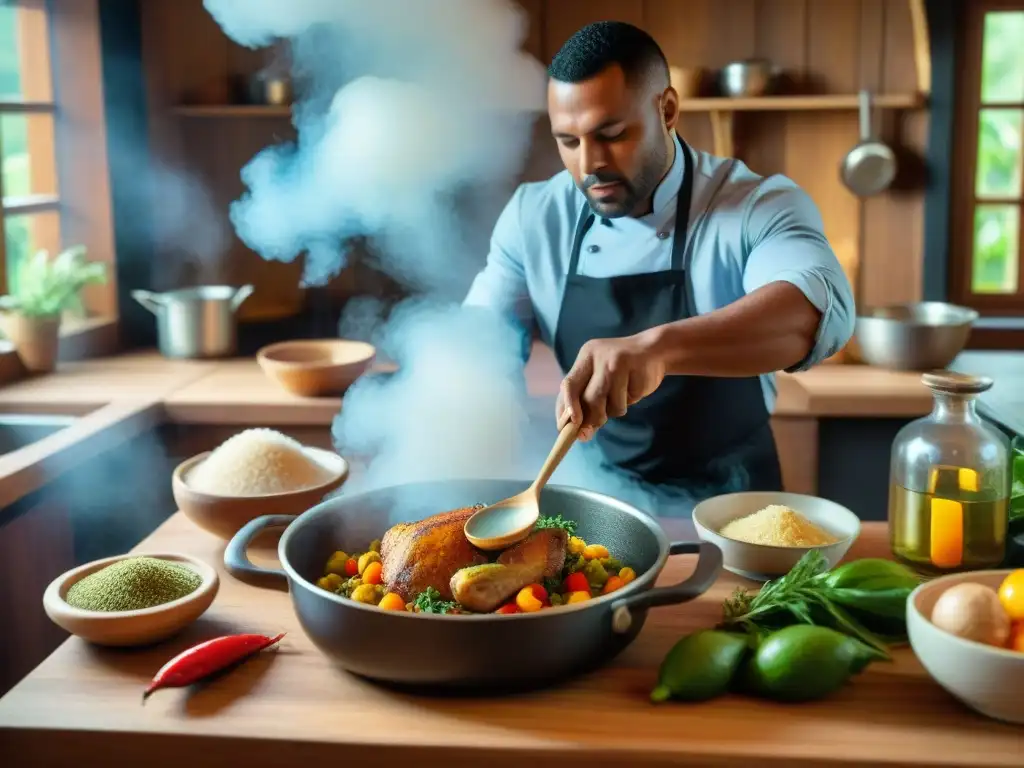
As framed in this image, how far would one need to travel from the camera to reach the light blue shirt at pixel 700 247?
1.80 meters

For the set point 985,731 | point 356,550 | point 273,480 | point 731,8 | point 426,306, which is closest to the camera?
point 985,731

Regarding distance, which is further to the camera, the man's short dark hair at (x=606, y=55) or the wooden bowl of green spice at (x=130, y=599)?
the man's short dark hair at (x=606, y=55)

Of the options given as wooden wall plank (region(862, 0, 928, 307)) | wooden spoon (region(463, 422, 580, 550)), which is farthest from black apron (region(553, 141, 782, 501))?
wooden wall plank (region(862, 0, 928, 307))

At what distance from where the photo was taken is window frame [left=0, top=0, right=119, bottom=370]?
334 centimetres

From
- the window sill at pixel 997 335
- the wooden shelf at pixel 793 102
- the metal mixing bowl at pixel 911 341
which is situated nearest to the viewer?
the metal mixing bowl at pixel 911 341

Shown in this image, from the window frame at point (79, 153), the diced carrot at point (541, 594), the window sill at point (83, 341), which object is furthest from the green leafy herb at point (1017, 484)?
the window frame at point (79, 153)

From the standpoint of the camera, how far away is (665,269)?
222cm

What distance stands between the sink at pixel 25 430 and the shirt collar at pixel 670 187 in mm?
1529

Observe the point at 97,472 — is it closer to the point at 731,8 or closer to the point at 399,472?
the point at 399,472

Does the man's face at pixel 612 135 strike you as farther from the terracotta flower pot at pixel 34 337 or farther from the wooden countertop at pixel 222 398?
the terracotta flower pot at pixel 34 337

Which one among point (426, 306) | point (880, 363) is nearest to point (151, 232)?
point (426, 306)

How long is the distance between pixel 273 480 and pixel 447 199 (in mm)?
2119

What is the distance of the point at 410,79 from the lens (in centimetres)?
308

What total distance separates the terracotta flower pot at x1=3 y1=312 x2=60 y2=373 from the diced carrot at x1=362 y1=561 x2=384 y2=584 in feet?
6.79
